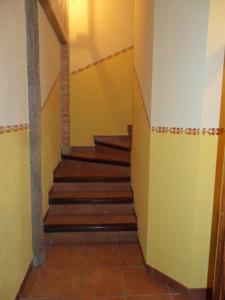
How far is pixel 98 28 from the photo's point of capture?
4566 mm

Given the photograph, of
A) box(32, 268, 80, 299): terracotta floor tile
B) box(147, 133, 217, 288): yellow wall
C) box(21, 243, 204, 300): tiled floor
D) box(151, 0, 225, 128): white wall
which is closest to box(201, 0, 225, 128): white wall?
box(151, 0, 225, 128): white wall

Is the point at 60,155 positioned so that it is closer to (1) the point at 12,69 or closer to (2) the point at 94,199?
(2) the point at 94,199

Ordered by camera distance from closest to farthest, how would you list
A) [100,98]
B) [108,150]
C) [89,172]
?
[89,172] → [108,150] → [100,98]

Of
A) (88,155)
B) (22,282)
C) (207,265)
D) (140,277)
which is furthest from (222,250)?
(88,155)

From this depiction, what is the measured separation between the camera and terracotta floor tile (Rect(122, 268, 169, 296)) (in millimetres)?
2322

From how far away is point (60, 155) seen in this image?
14.0ft

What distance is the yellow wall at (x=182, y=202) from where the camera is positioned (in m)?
2.07

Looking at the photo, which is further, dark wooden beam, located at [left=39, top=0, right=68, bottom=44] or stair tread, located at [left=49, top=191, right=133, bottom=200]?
stair tread, located at [left=49, top=191, right=133, bottom=200]

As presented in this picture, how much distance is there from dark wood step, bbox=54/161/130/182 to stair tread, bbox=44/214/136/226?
18.9 inches

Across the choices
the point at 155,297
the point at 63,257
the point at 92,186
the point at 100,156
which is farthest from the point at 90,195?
the point at 155,297

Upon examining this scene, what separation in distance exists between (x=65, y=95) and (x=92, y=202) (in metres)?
1.86

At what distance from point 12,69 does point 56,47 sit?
2.14m

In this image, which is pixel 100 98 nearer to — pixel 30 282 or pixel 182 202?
pixel 182 202

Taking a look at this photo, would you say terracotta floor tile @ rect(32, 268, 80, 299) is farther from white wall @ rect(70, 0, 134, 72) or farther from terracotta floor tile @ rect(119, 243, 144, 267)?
white wall @ rect(70, 0, 134, 72)
